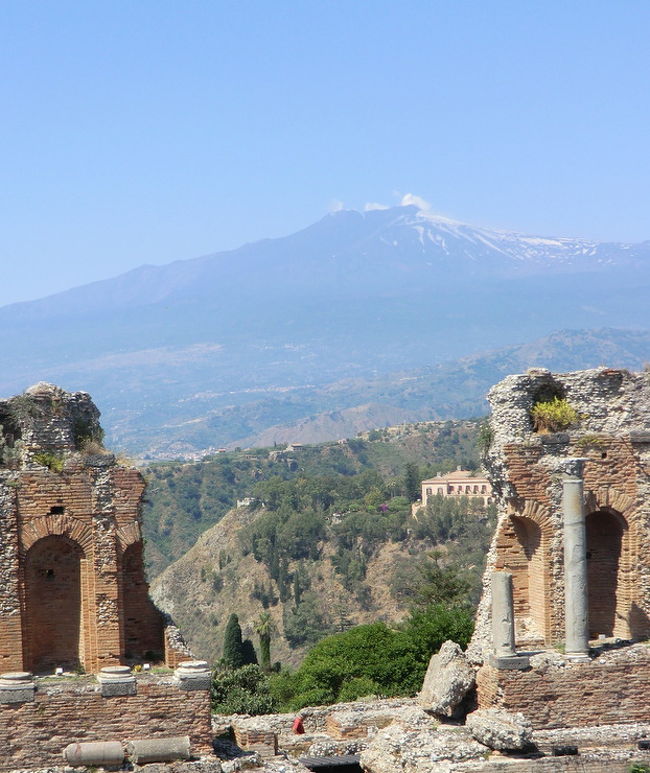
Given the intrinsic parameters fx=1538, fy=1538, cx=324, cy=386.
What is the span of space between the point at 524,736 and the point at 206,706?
558cm

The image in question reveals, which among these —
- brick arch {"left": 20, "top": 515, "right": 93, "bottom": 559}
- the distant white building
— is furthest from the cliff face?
brick arch {"left": 20, "top": 515, "right": 93, "bottom": 559}

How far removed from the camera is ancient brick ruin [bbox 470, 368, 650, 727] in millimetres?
28438

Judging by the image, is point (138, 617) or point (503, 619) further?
point (138, 617)

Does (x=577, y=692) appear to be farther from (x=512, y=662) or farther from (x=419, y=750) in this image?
(x=419, y=750)

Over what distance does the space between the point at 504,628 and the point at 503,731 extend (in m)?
2.26

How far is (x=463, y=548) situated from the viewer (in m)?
125

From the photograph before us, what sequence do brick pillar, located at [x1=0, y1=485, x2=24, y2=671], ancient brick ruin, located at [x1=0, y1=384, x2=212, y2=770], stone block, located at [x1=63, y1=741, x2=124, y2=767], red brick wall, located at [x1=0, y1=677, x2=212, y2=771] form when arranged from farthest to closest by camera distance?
brick pillar, located at [x1=0, y1=485, x2=24, y2=671]
ancient brick ruin, located at [x1=0, y1=384, x2=212, y2=770]
red brick wall, located at [x1=0, y1=677, x2=212, y2=771]
stone block, located at [x1=63, y1=741, x2=124, y2=767]

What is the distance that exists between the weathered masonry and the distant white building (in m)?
114

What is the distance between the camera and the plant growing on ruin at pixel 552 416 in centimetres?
3098

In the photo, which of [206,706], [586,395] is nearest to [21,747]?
[206,706]

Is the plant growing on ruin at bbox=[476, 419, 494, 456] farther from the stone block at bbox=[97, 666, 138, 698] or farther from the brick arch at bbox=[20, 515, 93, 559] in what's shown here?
the stone block at bbox=[97, 666, 138, 698]

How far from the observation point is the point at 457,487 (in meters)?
147

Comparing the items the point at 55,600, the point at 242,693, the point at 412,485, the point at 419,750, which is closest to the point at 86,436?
the point at 55,600

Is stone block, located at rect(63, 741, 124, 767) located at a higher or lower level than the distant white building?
lower
